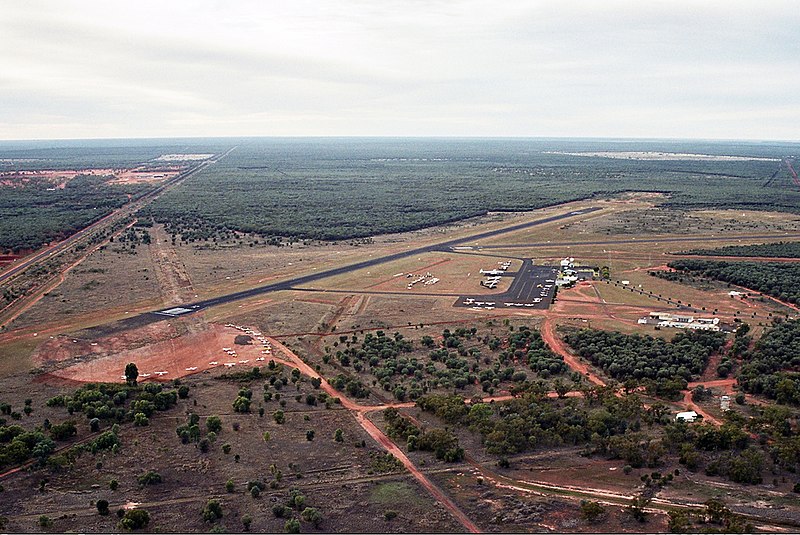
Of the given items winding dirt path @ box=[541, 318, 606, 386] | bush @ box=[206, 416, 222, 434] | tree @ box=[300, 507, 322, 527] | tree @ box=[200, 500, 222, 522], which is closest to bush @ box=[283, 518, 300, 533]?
tree @ box=[300, 507, 322, 527]

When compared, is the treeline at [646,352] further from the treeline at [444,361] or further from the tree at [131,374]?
the tree at [131,374]

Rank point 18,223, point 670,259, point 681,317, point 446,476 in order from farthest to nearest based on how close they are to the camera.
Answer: point 18,223 < point 670,259 < point 681,317 < point 446,476

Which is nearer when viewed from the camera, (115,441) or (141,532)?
(141,532)

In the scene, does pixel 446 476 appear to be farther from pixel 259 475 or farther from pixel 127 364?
pixel 127 364

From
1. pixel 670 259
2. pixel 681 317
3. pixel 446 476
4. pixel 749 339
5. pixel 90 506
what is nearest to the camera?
pixel 90 506

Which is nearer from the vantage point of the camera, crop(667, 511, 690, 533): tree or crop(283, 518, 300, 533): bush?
crop(667, 511, 690, 533): tree

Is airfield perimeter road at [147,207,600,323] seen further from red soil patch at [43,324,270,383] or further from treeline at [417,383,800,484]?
treeline at [417,383,800,484]

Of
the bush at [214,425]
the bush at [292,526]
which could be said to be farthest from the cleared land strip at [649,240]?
the bush at [292,526]

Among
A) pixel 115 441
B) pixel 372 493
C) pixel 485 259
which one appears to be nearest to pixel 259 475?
pixel 372 493
